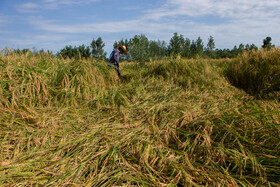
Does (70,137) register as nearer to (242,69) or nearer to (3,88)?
(3,88)

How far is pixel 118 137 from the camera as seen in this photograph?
1693mm

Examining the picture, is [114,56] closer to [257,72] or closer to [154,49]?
[257,72]

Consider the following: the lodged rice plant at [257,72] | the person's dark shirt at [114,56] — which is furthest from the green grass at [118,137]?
the person's dark shirt at [114,56]

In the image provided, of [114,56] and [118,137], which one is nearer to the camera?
[118,137]

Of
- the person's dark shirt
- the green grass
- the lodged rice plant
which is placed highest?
the person's dark shirt

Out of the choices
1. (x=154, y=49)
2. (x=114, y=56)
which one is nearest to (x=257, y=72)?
(x=114, y=56)

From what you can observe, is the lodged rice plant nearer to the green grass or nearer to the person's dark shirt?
the green grass

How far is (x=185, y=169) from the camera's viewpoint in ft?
4.34

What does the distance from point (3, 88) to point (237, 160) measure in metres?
2.53

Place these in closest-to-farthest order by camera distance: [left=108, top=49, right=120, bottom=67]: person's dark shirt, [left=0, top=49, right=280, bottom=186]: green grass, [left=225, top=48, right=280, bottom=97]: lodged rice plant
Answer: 1. [left=0, top=49, right=280, bottom=186]: green grass
2. [left=225, top=48, right=280, bottom=97]: lodged rice plant
3. [left=108, top=49, right=120, bottom=67]: person's dark shirt

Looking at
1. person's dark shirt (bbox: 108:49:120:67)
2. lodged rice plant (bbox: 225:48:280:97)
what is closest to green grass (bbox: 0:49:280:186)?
lodged rice plant (bbox: 225:48:280:97)

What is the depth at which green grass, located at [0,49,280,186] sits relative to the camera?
4.17 feet

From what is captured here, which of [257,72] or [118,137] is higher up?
[257,72]

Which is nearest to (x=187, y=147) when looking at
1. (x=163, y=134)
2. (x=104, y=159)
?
(x=163, y=134)
